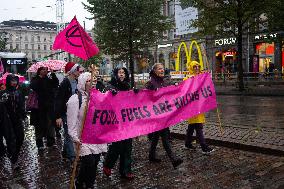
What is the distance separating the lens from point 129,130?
5.81 m

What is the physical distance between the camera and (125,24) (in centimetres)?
2908

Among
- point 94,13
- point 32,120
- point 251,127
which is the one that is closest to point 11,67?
point 94,13

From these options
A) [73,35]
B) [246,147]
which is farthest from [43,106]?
[246,147]

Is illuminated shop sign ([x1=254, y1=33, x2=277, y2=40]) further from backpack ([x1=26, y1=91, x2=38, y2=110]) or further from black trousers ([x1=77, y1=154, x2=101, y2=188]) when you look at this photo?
black trousers ([x1=77, y1=154, x2=101, y2=188])

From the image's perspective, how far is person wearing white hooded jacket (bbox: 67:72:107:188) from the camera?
5.03m

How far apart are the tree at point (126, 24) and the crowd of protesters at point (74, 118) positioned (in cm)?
2023

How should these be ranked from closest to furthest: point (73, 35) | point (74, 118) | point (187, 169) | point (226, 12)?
point (74, 118), point (73, 35), point (187, 169), point (226, 12)

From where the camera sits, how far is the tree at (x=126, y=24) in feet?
94.0

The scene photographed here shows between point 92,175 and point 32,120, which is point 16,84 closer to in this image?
point 32,120

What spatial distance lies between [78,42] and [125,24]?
23.3m

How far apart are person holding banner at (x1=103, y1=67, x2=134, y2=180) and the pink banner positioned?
0.28m

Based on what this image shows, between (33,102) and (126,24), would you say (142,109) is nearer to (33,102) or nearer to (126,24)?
(33,102)

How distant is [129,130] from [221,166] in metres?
1.85

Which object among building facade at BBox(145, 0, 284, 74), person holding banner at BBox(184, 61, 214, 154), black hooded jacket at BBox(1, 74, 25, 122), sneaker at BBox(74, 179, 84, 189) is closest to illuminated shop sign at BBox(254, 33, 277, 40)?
building facade at BBox(145, 0, 284, 74)
